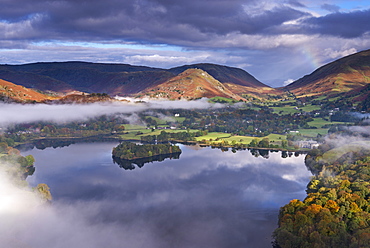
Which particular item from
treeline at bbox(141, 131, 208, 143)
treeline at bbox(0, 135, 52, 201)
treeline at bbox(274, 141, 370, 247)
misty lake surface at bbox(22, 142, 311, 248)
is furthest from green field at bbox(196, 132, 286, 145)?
treeline at bbox(274, 141, 370, 247)

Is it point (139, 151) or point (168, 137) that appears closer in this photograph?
point (139, 151)

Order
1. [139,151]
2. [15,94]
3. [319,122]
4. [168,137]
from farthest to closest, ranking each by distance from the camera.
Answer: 1. [15,94]
2. [319,122]
3. [168,137]
4. [139,151]

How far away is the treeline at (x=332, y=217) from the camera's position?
31219 mm

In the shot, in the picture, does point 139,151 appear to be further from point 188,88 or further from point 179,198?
point 188,88

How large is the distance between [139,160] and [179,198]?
990 inches

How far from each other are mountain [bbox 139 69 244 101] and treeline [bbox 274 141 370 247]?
4692 inches

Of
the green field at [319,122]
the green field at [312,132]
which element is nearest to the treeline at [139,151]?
the green field at [312,132]

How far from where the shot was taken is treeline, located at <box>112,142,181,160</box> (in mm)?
72875

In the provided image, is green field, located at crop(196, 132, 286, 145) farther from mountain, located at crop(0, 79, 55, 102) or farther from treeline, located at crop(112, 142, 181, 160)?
mountain, located at crop(0, 79, 55, 102)

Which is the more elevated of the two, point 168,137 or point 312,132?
point 312,132

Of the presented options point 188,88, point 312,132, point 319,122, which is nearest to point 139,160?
point 312,132

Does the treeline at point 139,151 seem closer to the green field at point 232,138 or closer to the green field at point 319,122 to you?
the green field at point 232,138

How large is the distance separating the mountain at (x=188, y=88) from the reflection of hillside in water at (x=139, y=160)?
83490 millimetres

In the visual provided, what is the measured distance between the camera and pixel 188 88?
550 ft
